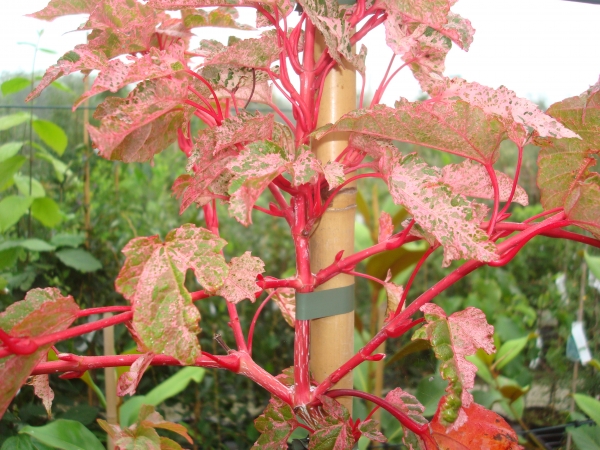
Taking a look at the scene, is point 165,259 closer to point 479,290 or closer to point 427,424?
point 427,424

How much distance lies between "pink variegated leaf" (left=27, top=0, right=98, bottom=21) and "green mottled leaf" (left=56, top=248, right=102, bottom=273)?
27.3 inches

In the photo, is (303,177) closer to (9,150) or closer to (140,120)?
(140,120)

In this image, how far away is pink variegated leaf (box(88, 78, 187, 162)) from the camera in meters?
0.34

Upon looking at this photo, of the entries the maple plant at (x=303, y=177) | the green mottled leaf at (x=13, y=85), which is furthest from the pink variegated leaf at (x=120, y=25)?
the green mottled leaf at (x=13, y=85)

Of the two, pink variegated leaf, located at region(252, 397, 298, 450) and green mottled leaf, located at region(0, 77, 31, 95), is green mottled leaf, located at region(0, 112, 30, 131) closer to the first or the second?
green mottled leaf, located at region(0, 77, 31, 95)

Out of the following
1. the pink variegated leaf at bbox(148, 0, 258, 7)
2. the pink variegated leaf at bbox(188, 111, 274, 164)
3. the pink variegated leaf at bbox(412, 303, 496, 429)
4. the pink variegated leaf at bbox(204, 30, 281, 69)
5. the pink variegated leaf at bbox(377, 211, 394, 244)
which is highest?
the pink variegated leaf at bbox(148, 0, 258, 7)

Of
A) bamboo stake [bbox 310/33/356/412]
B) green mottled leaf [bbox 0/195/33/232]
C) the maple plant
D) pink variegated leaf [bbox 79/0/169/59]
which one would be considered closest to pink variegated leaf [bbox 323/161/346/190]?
the maple plant

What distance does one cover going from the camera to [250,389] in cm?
138

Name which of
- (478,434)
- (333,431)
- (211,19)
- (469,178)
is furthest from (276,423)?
(211,19)

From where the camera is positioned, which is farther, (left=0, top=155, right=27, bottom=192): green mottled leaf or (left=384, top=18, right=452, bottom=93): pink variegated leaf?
(left=0, top=155, right=27, bottom=192): green mottled leaf

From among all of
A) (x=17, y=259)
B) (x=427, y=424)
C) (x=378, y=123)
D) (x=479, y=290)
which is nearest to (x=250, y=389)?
(x=17, y=259)

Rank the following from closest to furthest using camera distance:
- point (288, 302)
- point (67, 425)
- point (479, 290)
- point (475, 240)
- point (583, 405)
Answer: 1. point (475, 240)
2. point (288, 302)
3. point (67, 425)
4. point (583, 405)
5. point (479, 290)

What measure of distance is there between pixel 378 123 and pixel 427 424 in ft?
0.81

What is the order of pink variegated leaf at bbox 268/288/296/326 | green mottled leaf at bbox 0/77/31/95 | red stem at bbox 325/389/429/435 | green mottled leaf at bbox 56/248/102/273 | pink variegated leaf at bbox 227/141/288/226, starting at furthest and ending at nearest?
green mottled leaf at bbox 56/248/102/273 < green mottled leaf at bbox 0/77/31/95 < pink variegated leaf at bbox 268/288/296/326 < red stem at bbox 325/389/429/435 < pink variegated leaf at bbox 227/141/288/226
